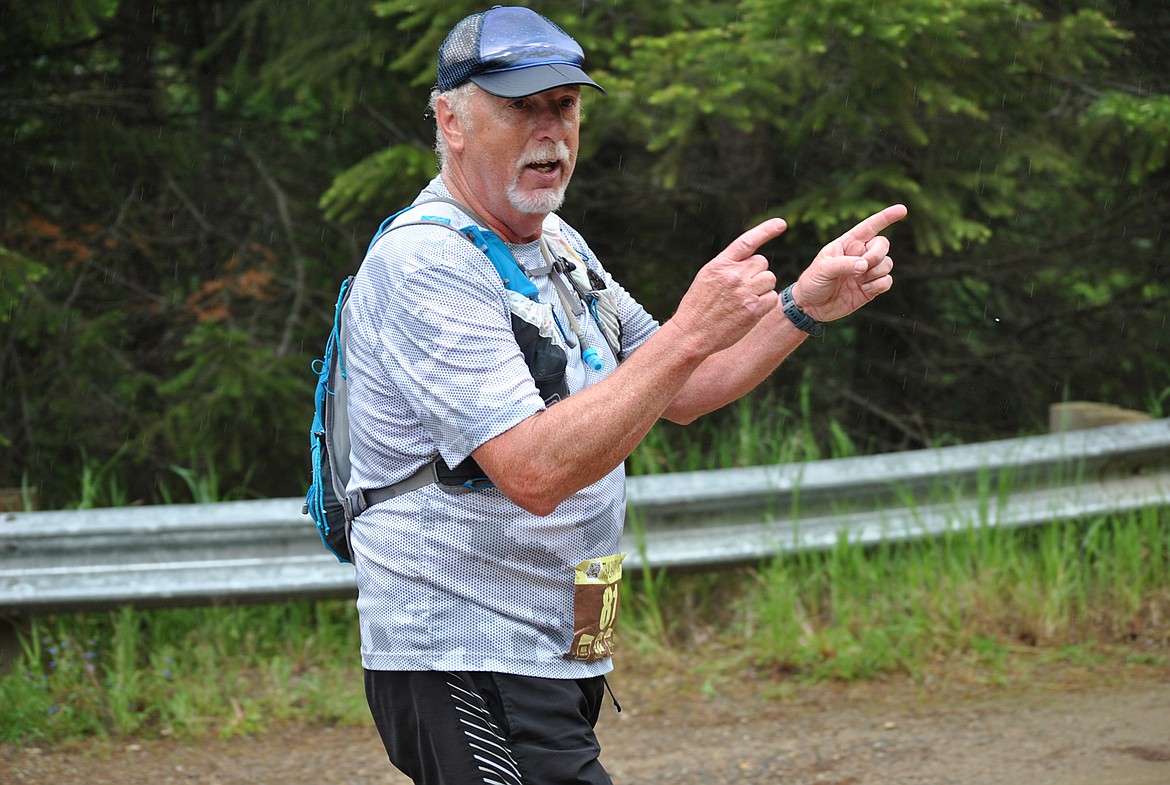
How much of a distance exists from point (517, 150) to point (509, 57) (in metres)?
0.17

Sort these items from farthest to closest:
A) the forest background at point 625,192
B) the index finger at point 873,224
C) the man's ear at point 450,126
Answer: the forest background at point 625,192
the index finger at point 873,224
the man's ear at point 450,126

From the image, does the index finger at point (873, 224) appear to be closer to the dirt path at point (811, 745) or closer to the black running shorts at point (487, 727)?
the black running shorts at point (487, 727)

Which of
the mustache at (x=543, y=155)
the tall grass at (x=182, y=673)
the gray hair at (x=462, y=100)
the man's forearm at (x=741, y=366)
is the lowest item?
the tall grass at (x=182, y=673)

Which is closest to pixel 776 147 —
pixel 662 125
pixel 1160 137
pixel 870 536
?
pixel 662 125

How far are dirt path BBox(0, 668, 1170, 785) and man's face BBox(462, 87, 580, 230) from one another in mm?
2346

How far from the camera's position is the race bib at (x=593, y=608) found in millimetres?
2475

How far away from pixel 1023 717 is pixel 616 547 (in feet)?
7.88

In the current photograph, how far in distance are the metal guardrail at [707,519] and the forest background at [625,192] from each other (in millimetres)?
935

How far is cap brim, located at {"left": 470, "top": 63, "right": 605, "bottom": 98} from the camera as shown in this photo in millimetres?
2342

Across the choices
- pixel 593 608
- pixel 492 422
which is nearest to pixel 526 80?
pixel 492 422

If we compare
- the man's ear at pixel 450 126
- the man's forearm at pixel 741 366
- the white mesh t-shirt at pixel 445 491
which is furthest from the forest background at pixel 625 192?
the white mesh t-shirt at pixel 445 491

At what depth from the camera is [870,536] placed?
4996mm

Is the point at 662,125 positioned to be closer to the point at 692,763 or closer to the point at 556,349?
the point at 692,763

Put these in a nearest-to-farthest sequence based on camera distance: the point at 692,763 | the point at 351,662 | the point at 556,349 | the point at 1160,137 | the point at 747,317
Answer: the point at 747,317 < the point at 556,349 < the point at 692,763 < the point at 351,662 < the point at 1160,137
